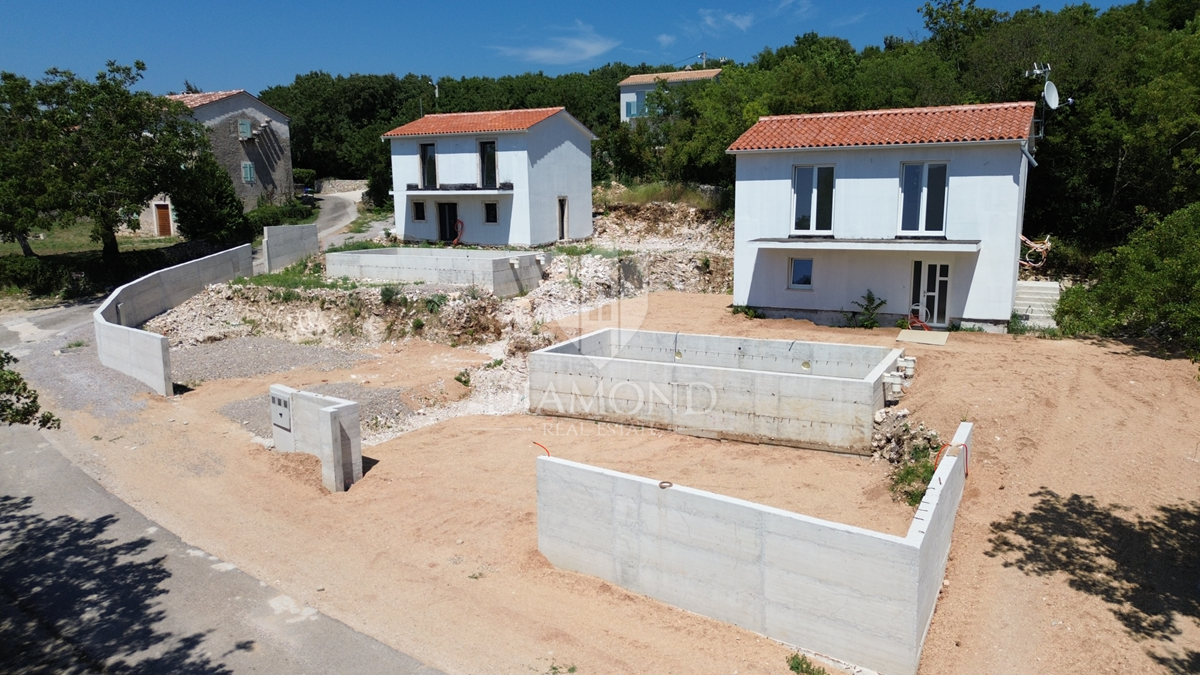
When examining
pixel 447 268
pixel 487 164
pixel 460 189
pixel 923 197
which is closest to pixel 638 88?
pixel 487 164

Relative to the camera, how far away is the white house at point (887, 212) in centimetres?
2044

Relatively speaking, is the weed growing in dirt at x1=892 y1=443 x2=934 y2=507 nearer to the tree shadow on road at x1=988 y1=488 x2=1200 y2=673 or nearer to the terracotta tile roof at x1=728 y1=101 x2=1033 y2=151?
the tree shadow on road at x1=988 y1=488 x2=1200 y2=673

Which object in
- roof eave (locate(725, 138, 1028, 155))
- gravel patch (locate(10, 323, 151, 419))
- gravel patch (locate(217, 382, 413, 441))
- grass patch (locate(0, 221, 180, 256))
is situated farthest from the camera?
grass patch (locate(0, 221, 180, 256))

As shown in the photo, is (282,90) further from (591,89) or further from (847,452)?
(847,452)

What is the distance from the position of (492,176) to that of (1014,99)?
20.9 m

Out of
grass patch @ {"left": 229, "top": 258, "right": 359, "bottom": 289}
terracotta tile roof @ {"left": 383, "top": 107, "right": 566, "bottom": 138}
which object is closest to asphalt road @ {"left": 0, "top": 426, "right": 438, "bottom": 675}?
grass patch @ {"left": 229, "top": 258, "right": 359, "bottom": 289}

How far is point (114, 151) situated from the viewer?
92.1 feet

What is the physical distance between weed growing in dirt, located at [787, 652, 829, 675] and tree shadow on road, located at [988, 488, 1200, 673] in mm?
3331

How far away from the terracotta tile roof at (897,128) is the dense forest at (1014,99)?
22.1 ft

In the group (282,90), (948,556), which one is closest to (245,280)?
(948,556)

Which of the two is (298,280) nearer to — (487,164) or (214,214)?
(487,164)

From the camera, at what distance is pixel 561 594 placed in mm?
10203

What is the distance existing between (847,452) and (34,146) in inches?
1123

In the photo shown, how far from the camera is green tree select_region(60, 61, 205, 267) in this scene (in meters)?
27.5
